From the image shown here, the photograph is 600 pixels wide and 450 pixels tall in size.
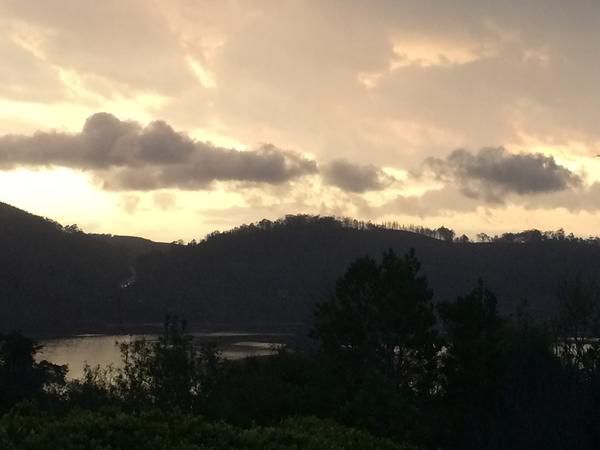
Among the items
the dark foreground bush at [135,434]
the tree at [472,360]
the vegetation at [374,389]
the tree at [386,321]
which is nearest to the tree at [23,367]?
the vegetation at [374,389]

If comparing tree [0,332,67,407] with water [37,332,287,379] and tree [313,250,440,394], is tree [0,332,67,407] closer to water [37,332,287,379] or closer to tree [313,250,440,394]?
tree [313,250,440,394]

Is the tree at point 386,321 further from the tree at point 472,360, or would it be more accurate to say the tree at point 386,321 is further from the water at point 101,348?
the water at point 101,348

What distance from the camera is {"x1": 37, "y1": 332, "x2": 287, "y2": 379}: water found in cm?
10606

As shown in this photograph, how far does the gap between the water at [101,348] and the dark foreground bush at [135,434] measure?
80.1m

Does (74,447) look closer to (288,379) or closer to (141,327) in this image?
(288,379)

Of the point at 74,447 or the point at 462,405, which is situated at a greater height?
the point at 74,447

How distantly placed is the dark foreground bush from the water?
80.1 meters

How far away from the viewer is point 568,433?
24.0 m

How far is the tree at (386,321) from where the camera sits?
1426 inches

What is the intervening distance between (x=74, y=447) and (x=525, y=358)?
26.1 m

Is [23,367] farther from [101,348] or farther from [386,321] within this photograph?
[101,348]

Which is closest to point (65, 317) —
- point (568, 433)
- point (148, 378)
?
point (148, 378)

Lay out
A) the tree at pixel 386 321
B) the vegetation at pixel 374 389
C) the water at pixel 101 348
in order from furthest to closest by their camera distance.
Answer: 1. the water at pixel 101 348
2. the tree at pixel 386 321
3. the vegetation at pixel 374 389

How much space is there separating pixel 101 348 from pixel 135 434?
406 ft
